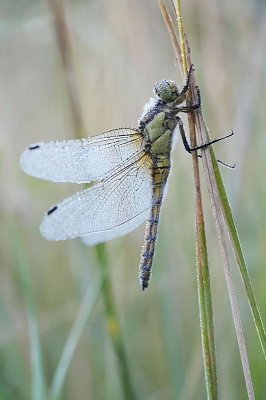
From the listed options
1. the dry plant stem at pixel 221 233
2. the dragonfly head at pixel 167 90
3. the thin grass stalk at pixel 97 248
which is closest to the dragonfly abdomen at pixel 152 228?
the thin grass stalk at pixel 97 248

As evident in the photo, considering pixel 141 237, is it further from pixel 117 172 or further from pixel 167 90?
pixel 167 90

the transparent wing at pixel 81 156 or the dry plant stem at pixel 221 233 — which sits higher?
the transparent wing at pixel 81 156

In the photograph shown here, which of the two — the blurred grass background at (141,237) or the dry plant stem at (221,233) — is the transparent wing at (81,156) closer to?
the blurred grass background at (141,237)

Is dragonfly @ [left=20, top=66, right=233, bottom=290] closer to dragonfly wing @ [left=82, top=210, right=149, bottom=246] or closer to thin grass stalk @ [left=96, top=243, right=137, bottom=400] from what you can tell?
dragonfly wing @ [left=82, top=210, right=149, bottom=246]

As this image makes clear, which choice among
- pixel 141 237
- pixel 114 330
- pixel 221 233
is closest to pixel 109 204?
pixel 114 330

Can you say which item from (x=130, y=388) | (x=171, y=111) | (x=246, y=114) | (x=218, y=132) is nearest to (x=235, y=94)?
(x=218, y=132)

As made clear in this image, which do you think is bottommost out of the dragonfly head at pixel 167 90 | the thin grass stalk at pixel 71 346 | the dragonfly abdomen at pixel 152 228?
the thin grass stalk at pixel 71 346

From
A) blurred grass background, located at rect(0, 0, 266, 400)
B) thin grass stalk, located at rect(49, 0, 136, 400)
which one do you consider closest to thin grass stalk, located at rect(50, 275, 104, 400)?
thin grass stalk, located at rect(49, 0, 136, 400)
